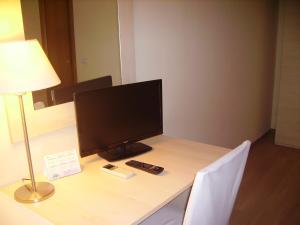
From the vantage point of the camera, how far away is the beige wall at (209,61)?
2232 mm

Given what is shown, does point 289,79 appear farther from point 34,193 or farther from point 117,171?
point 34,193

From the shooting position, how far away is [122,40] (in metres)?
1.97

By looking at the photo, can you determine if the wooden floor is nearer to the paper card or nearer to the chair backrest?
the chair backrest

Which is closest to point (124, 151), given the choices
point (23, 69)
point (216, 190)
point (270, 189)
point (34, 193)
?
point (34, 193)

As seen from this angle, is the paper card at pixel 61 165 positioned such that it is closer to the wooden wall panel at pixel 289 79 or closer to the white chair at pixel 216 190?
the white chair at pixel 216 190

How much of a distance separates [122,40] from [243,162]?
3.29 feet

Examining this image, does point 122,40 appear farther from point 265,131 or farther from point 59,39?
point 265,131

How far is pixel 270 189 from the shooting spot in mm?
2953

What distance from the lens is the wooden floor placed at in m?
2.53

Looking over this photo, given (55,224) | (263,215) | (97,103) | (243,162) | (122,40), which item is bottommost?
(263,215)

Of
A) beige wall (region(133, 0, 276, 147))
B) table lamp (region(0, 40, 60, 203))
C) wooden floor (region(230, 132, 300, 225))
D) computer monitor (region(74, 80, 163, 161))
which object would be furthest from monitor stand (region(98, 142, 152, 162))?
wooden floor (region(230, 132, 300, 225))

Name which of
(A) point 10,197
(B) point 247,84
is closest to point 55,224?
(A) point 10,197

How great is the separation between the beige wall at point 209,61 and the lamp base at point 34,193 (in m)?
0.96

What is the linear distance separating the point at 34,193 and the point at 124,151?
1.82 feet
